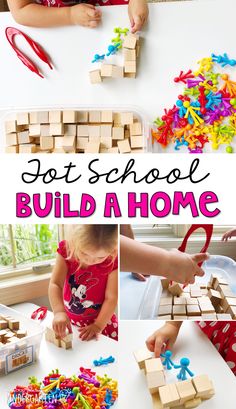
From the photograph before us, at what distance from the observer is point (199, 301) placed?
75 cm

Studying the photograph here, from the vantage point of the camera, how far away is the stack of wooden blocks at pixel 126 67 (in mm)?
990

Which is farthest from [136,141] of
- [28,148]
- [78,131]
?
[28,148]

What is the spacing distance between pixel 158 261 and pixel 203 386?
0.20 metres

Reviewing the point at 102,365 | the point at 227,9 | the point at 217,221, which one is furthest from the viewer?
the point at 227,9

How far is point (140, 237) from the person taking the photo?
72 centimetres

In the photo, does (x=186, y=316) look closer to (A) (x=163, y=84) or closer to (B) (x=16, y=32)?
(A) (x=163, y=84)

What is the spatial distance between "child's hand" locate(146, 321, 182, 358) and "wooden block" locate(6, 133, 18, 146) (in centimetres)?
54

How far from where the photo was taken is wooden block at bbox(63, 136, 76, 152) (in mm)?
1025

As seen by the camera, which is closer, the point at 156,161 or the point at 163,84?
the point at 156,161

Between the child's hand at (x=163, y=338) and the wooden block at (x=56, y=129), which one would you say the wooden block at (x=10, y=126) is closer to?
the wooden block at (x=56, y=129)

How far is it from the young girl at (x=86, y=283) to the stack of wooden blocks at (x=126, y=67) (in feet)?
1.33

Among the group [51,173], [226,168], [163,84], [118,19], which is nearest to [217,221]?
[226,168]

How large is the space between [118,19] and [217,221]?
0.54m

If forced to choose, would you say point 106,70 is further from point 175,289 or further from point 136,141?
point 175,289
